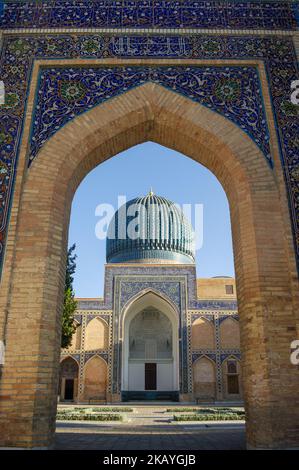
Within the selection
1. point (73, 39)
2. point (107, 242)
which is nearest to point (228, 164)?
point (73, 39)

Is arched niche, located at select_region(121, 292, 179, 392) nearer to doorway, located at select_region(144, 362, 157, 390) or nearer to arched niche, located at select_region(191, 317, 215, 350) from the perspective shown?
doorway, located at select_region(144, 362, 157, 390)

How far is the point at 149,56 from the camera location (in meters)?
5.27

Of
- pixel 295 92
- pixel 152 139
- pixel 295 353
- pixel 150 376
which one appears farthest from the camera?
pixel 150 376

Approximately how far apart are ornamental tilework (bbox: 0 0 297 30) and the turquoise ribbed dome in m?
14.3

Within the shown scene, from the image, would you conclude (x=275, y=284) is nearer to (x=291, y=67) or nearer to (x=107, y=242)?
(x=291, y=67)

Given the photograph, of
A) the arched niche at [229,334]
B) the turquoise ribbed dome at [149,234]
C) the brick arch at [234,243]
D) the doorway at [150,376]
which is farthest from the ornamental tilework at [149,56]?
the doorway at [150,376]

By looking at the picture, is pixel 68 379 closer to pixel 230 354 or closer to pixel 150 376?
pixel 150 376

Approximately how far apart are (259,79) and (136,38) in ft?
5.35

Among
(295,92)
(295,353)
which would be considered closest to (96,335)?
(295,92)

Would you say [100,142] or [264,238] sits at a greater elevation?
[100,142]

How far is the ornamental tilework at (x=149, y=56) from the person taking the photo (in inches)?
187

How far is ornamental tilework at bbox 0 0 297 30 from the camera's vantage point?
5461 mm

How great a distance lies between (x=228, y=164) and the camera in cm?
479

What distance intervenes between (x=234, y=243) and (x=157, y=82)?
2125 mm
